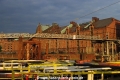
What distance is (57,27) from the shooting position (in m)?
77.8

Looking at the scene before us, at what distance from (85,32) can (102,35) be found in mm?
8746

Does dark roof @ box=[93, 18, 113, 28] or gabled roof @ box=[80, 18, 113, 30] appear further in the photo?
dark roof @ box=[93, 18, 113, 28]

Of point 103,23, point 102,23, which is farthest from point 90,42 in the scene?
point 103,23

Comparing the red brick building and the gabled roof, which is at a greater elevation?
the gabled roof

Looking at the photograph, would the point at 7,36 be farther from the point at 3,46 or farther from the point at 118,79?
the point at 118,79

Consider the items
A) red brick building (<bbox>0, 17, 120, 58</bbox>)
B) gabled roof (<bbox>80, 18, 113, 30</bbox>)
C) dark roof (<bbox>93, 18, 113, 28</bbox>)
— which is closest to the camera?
red brick building (<bbox>0, 17, 120, 58</bbox>)

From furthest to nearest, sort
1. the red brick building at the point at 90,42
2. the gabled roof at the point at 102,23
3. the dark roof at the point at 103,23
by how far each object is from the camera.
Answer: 1. the dark roof at the point at 103,23
2. the gabled roof at the point at 102,23
3. the red brick building at the point at 90,42

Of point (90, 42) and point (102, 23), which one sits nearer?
point (102, 23)

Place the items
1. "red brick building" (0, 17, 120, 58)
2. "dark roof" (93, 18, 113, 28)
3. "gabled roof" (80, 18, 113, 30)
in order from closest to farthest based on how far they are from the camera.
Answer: "red brick building" (0, 17, 120, 58) → "gabled roof" (80, 18, 113, 30) → "dark roof" (93, 18, 113, 28)

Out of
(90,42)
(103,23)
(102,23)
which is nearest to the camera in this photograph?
(103,23)

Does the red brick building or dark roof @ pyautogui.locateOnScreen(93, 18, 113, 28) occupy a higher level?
dark roof @ pyautogui.locateOnScreen(93, 18, 113, 28)

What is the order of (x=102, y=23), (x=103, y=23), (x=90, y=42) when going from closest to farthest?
(x=103, y=23) → (x=102, y=23) → (x=90, y=42)

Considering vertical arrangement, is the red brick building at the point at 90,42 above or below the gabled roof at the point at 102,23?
below

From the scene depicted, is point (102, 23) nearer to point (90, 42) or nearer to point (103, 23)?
point (103, 23)
